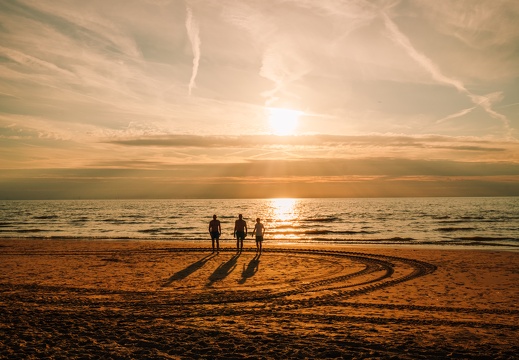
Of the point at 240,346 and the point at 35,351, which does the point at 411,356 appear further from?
the point at 35,351

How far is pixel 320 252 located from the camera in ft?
77.4

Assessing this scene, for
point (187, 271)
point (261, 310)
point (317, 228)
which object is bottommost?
point (317, 228)

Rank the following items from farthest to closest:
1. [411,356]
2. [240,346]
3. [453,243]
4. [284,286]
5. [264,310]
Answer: [453,243] < [284,286] < [264,310] < [240,346] < [411,356]

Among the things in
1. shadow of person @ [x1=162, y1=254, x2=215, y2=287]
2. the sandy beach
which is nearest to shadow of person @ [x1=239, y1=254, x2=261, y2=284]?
the sandy beach

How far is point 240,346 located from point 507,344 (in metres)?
4.94

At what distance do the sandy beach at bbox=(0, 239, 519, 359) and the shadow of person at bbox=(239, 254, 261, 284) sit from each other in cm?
5

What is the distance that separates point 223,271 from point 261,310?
672cm

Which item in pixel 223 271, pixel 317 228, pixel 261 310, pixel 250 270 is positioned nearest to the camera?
pixel 261 310

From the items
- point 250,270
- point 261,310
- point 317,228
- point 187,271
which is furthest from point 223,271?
point 317,228

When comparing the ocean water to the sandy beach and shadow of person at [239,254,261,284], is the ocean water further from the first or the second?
the sandy beach

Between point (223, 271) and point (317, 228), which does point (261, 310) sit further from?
point (317, 228)

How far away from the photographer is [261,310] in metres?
10.2

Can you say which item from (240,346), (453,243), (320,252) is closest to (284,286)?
(240,346)

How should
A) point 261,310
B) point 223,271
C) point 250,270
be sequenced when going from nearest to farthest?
point 261,310, point 223,271, point 250,270
